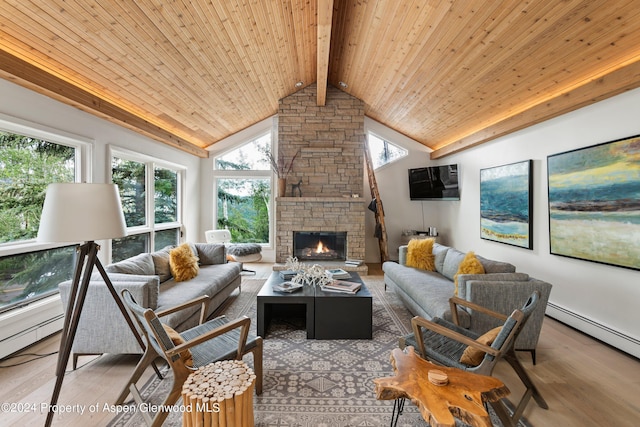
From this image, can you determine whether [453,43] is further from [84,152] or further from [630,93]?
[84,152]

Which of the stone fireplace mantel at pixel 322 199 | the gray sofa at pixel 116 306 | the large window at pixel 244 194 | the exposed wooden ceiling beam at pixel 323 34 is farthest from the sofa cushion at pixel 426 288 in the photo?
the large window at pixel 244 194

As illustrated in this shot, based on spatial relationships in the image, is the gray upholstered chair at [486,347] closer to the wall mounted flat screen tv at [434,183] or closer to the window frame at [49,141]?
the window frame at [49,141]

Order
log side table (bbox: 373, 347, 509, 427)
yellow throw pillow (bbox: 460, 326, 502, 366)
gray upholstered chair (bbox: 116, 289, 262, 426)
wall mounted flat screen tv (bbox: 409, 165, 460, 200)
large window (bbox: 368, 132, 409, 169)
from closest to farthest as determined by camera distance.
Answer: log side table (bbox: 373, 347, 509, 427) → gray upholstered chair (bbox: 116, 289, 262, 426) → yellow throw pillow (bbox: 460, 326, 502, 366) → wall mounted flat screen tv (bbox: 409, 165, 460, 200) → large window (bbox: 368, 132, 409, 169)

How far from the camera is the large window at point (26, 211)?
252 centimetres

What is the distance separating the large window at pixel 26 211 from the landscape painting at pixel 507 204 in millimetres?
5466

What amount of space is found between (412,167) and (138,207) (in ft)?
18.1

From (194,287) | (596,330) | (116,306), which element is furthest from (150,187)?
(596,330)

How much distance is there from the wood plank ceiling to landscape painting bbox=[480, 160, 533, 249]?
0.60 m

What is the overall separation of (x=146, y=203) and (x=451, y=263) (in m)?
4.69

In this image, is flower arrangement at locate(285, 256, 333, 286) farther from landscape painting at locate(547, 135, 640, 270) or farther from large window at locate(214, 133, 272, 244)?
large window at locate(214, 133, 272, 244)

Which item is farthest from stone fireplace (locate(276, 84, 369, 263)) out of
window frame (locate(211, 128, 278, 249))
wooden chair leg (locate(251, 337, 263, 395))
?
wooden chair leg (locate(251, 337, 263, 395))

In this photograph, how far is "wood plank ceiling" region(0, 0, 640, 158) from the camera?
2350mm

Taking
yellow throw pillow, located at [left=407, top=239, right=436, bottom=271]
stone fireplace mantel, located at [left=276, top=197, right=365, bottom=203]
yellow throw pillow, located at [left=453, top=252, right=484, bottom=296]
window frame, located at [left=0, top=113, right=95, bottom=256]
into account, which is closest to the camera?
window frame, located at [left=0, top=113, right=95, bottom=256]

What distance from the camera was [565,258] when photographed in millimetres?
3234
